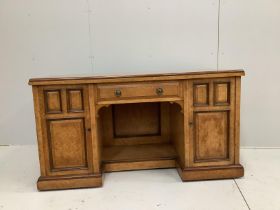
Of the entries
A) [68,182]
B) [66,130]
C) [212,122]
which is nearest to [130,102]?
[66,130]

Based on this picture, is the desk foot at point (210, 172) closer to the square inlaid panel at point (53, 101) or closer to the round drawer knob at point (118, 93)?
the round drawer knob at point (118, 93)

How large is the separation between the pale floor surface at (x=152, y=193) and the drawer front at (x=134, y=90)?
0.63 m

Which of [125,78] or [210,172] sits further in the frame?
[210,172]

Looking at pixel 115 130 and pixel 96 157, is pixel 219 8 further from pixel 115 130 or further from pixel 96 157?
pixel 96 157

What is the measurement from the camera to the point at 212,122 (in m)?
2.36

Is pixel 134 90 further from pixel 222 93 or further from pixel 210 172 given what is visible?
pixel 210 172

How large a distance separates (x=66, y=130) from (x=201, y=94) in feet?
3.10

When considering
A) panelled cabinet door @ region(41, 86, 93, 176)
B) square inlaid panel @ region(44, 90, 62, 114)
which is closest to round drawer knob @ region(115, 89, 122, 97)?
panelled cabinet door @ region(41, 86, 93, 176)

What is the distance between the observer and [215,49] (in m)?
2.92

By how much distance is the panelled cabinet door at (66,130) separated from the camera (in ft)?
7.39

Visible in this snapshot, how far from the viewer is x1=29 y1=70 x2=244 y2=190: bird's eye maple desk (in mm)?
2248

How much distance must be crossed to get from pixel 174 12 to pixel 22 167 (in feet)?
5.83

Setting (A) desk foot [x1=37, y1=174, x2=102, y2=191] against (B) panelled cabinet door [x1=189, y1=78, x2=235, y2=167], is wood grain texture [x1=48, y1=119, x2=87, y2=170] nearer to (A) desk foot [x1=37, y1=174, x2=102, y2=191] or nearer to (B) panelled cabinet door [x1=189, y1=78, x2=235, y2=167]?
(A) desk foot [x1=37, y1=174, x2=102, y2=191]

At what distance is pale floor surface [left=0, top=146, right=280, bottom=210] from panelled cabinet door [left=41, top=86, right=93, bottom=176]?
0.18 m
